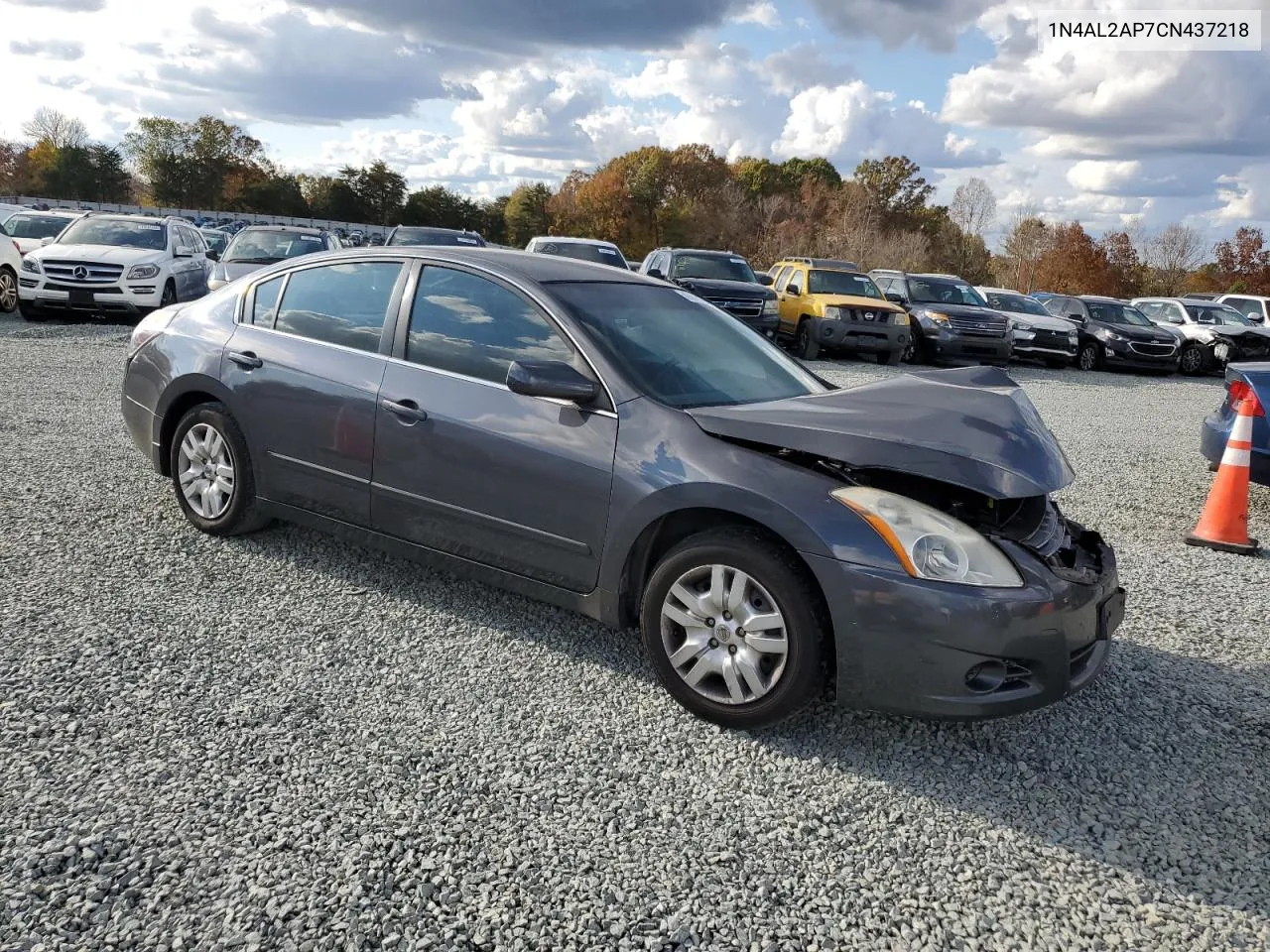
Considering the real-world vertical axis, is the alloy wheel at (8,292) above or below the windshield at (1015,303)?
below

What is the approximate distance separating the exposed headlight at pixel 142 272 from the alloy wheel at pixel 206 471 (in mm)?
11070

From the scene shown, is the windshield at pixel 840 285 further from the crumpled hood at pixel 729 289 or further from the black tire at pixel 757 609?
the black tire at pixel 757 609

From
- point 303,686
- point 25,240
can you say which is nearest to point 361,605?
point 303,686

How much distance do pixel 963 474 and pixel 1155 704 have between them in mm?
1541

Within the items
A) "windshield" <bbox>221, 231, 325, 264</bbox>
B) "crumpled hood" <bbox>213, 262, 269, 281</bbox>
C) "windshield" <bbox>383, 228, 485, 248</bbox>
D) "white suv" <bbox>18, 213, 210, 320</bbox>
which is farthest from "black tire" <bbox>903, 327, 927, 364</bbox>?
"white suv" <bbox>18, 213, 210, 320</bbox>

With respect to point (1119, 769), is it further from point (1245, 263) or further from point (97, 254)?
point (1245, 263)

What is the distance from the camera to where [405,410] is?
412 cm

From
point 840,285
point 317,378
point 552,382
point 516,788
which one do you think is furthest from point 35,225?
point 516,788

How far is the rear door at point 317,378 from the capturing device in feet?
14.2

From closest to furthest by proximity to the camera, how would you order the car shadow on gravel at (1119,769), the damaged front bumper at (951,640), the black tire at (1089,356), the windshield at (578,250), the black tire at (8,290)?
the car shadow on gravel at (1119,769) < the damaged front bumper at (951,640) < the black tire at (8,290) < the windshield at (578,250) < the black tire at (1089,356)

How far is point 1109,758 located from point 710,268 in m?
14.6

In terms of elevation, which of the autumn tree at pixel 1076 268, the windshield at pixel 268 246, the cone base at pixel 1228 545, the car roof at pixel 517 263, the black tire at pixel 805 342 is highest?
the autumn tree at pixel 1076 268

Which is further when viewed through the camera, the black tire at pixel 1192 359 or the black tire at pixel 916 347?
the black tire at pixel 1192 359

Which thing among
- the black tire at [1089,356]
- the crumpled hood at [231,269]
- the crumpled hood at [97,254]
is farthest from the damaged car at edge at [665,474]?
the black tire at [1089,356]
